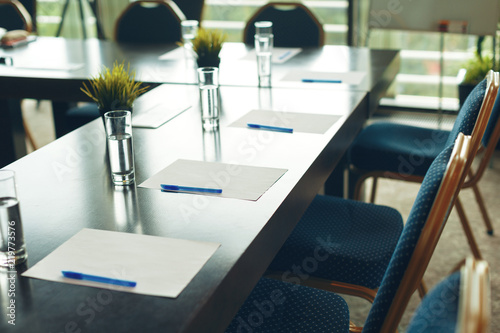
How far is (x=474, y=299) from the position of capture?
2.03 ft

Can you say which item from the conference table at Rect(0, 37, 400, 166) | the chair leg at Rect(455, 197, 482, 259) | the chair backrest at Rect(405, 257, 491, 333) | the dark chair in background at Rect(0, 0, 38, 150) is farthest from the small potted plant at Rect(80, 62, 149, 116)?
the dark chair in background at Rect(0, 0, 38, 150)

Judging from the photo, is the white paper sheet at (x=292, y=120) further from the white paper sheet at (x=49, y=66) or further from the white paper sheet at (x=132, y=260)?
the white paper sheet at (x=49, y=66)

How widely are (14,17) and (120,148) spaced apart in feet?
8.82

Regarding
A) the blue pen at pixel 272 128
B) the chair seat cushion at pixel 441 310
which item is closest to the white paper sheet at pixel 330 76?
the blue pen at pixel 272 128

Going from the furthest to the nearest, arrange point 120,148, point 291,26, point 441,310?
point 291,26 → point 120,148 → point 441,310

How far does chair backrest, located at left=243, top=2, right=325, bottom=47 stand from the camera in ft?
10.3

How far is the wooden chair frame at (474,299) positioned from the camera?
0.60 metres

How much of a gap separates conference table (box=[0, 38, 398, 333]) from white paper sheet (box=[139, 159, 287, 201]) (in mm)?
20

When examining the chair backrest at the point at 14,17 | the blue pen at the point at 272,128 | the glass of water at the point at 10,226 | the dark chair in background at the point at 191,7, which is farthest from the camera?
the dark chair in background at the point at 191,7

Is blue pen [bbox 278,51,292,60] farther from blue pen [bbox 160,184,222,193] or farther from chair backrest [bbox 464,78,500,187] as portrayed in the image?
blue pen [bbox 160,184,222,193]

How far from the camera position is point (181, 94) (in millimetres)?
2217

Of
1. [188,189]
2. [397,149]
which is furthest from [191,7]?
[188,189]

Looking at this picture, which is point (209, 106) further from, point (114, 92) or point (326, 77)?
point (326, 77)

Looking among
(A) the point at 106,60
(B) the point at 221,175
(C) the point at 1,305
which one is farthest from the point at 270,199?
(A) the point at 106,60
